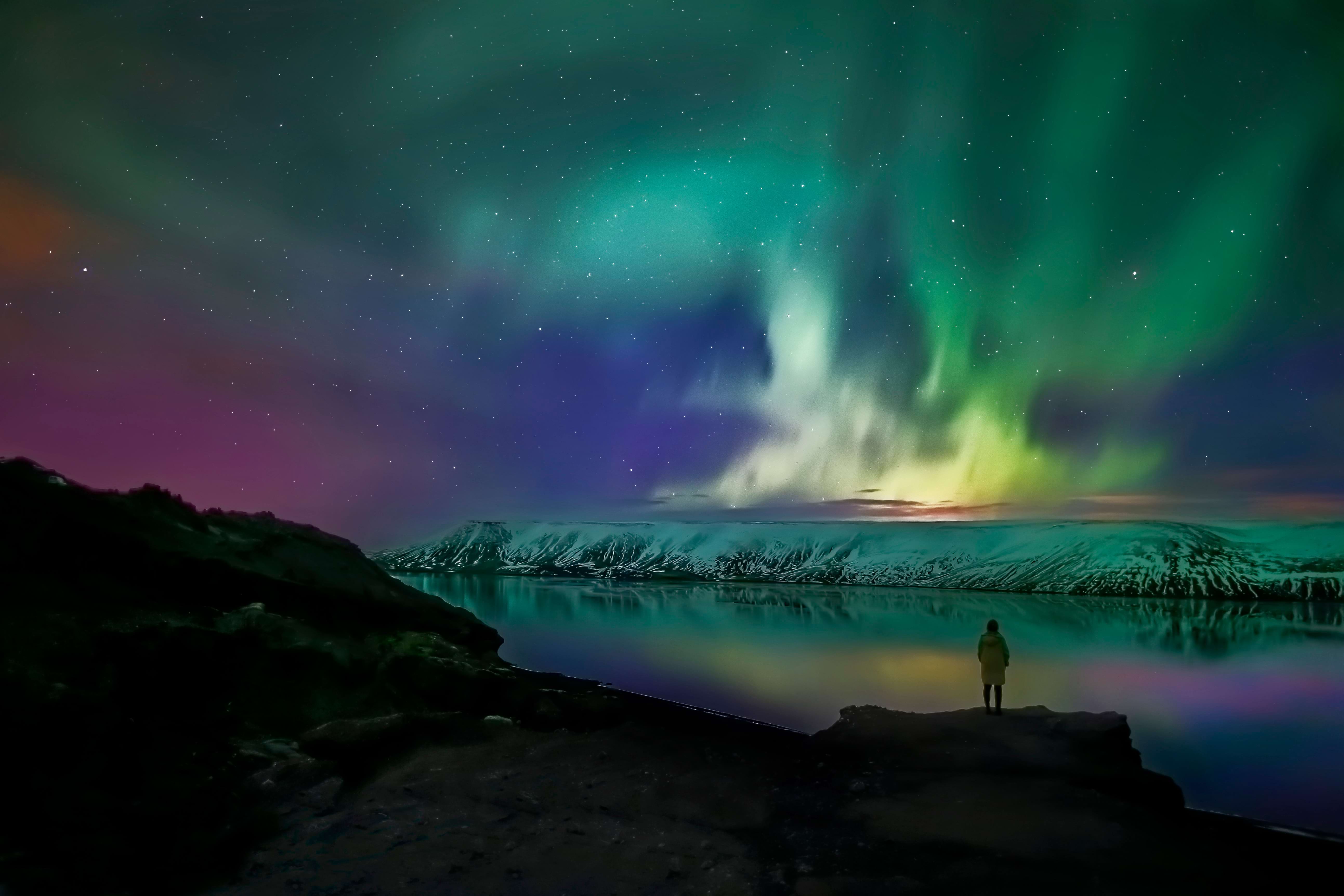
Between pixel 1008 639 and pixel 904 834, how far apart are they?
83.2 meters

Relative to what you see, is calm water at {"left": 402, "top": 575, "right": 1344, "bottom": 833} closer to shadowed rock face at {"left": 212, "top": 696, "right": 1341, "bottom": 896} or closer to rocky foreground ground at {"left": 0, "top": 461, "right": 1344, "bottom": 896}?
shadowed rock face at {"left": 212, "top": 696, "right": 1341, "bottom": 896}

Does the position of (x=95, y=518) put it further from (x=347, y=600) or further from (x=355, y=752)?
(x=355, y=752)

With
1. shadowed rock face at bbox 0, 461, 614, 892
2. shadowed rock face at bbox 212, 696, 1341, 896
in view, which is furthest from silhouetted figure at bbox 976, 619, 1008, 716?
shadowed rock face at bbox 0, 461, 614, 892

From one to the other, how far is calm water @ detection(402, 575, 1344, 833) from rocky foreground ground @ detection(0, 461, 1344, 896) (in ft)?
35.3

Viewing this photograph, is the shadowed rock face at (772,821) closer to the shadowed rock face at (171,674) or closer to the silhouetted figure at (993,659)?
the silhouetted figure at (993,659)

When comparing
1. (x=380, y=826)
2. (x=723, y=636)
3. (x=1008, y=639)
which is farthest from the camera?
(x=1008, y=639)

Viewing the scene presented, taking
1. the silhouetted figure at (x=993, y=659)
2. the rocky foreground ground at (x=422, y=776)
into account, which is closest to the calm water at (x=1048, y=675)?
the silhouetted figure at (x=993, y=659)

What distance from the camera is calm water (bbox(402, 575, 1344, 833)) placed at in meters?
27.9

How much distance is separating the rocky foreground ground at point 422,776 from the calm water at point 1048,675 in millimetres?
10768

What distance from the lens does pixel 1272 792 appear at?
23.6 meters

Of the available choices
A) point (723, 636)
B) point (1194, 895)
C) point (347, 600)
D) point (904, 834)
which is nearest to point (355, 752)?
point (347, 600)

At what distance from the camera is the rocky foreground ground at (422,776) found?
1167cm

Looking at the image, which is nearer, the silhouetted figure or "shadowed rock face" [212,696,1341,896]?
"shadowed rock face" [212,696,1341,896]

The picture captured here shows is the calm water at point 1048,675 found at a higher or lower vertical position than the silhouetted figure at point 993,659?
lower
